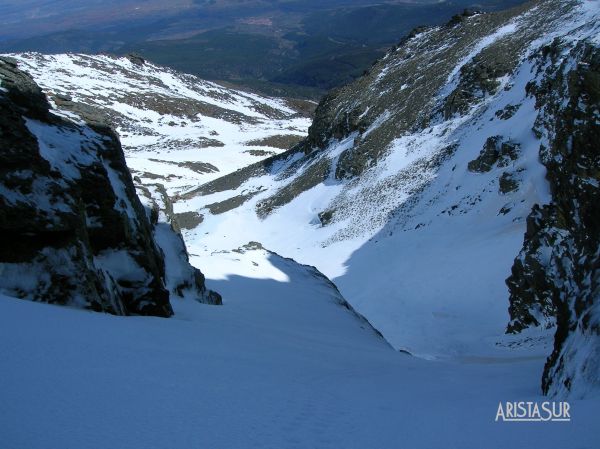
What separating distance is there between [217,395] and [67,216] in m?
5.55

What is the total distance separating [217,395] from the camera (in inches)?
211

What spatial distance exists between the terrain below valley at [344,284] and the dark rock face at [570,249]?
0.07 meters

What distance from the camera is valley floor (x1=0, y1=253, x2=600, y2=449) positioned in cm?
424

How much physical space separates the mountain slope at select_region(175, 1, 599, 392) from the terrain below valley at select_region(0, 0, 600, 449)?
0.20m

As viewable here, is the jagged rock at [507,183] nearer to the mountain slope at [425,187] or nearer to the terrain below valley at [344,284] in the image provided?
the mountain slope at [425,187]

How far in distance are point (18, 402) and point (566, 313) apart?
8686 millimetres

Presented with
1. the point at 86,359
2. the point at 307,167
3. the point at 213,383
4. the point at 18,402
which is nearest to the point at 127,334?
the point at 86,359

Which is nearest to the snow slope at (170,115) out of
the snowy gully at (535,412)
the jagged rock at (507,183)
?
the jagged rock at (507,183)

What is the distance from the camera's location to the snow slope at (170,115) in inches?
2990

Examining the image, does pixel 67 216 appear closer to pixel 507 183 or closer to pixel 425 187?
pixel 507 183

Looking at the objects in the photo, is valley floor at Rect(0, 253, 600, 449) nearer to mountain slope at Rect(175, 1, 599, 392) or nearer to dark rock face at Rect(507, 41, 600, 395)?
dark rock face at Rect(507, 41, 600, 395)

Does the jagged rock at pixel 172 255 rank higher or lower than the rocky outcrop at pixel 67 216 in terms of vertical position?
lower

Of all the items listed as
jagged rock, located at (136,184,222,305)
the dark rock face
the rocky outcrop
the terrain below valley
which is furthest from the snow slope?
the dark rock face

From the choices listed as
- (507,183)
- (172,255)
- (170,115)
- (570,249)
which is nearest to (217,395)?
(570,249)
